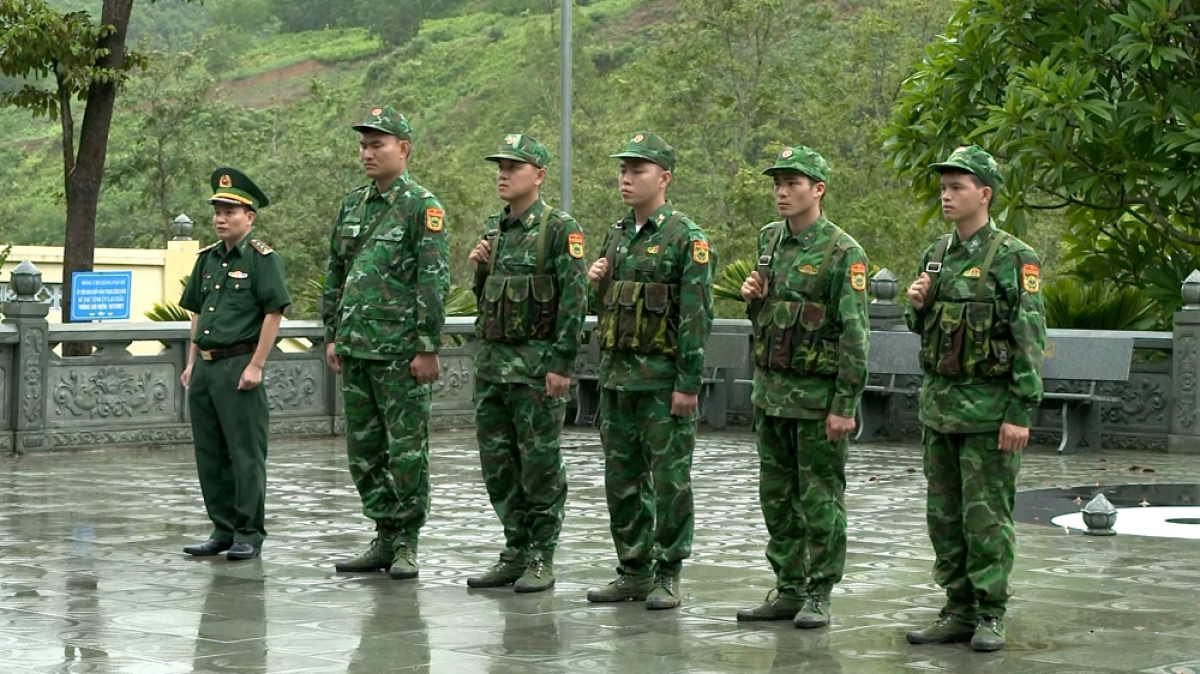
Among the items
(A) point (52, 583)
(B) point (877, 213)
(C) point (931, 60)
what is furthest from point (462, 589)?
(B) point (877, 213)

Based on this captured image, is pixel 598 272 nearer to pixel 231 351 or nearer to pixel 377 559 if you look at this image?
pixel 377 559

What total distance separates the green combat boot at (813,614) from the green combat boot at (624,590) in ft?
2.94

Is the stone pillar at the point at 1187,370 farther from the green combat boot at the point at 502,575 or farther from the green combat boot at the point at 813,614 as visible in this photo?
the green combat boot at the point at 813,614

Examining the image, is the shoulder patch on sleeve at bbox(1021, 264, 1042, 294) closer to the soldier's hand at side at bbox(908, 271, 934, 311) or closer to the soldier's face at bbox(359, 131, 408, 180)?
the soldier's hand at side at bbox(908, 271, 934, 311)

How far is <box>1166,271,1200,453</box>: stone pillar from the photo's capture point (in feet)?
57.0

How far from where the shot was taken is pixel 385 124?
376 inches

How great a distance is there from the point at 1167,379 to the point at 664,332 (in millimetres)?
10361

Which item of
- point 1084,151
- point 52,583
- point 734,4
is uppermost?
point 734,4

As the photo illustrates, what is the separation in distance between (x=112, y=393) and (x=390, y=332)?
332 inches

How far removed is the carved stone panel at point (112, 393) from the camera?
16828 millimetres

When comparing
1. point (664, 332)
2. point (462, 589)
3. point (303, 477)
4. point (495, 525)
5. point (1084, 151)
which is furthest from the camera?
point (1084, 151)

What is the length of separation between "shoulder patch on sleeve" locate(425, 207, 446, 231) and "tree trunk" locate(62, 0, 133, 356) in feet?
35.3

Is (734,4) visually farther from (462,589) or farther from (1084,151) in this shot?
(462,589)

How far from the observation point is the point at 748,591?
9234mm
